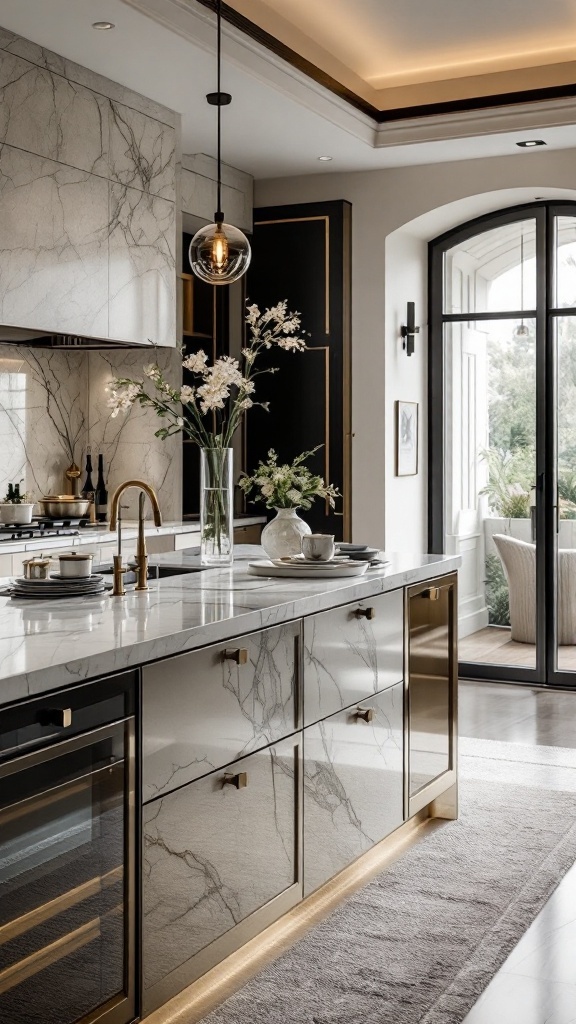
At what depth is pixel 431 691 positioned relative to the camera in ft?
11.8

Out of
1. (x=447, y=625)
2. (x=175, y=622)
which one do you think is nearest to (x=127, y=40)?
(x=447, y=625)

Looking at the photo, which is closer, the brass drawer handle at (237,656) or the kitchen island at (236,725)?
the kitchen island at (236,725)

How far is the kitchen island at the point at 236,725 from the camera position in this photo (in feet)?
6.87

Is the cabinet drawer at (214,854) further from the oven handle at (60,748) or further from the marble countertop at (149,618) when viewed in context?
the marble countertop at (149,618)

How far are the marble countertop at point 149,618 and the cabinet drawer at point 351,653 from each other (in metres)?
→ 0.05

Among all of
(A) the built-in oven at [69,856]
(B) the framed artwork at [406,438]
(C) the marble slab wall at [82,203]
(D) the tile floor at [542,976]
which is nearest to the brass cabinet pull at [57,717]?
(A) the built-in oven at [69,856]

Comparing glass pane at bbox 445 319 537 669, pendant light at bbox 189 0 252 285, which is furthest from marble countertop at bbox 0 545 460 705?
glass pane at bbox 445 319 537 669

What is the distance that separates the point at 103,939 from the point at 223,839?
1.50 ft

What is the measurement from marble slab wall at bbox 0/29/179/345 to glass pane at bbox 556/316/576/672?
2.20 metres

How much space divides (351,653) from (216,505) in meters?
0.64

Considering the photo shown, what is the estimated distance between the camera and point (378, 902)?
121 inches

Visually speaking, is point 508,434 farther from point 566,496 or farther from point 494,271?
point 494,271

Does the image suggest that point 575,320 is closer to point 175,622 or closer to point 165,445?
point 165,445

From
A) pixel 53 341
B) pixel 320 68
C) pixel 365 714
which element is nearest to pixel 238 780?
pixel 365 714
